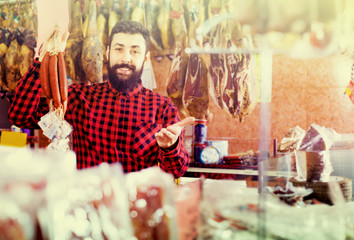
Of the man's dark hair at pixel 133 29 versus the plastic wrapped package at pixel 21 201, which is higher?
the man's dark hair at pixel 133 29

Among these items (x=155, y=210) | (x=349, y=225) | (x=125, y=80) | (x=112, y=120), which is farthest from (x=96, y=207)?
(x=125, y=80)

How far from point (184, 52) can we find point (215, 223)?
5.58 feet

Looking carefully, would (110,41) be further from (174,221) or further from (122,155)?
(174,221)

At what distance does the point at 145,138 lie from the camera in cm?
225

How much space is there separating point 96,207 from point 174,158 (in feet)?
4.11

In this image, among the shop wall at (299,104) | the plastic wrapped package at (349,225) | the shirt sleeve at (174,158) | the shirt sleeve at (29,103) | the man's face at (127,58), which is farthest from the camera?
the shirt sleeve at (29,103)

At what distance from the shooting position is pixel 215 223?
85 cm

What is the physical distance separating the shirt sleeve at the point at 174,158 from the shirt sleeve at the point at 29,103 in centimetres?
88

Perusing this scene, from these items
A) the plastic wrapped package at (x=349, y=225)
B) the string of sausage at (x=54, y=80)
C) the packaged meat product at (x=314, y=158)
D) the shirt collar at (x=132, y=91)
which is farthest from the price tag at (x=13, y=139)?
the plastic wrapped package at (x=349, y=225)

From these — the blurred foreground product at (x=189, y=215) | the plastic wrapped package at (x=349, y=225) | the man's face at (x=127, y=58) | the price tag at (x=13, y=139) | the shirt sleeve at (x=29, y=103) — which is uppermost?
the man's face at (x=127, y=58)

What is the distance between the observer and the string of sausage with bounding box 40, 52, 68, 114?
95.8 inches

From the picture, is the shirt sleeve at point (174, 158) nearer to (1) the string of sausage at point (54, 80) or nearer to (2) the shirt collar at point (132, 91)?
(2) the shirt collar at point (132, 91)

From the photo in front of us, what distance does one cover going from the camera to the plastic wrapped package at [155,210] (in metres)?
0.81

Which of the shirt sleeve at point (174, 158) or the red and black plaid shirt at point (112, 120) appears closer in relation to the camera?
the shirt sleeve at point (174, 158)
